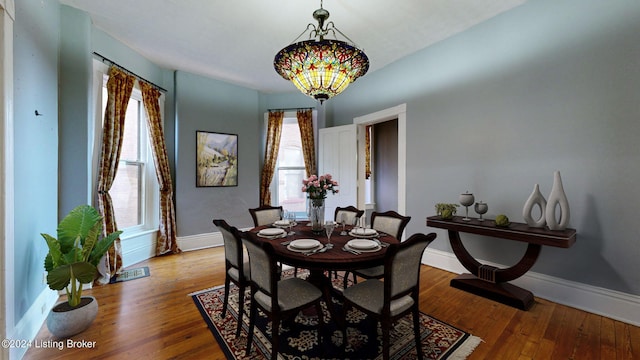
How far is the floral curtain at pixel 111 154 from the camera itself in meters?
3.01

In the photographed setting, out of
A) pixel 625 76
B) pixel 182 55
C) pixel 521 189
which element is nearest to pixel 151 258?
pixel 182 55

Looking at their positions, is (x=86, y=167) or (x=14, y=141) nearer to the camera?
(x=14, y=141)

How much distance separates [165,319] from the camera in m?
2.23

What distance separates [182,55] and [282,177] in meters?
2.67

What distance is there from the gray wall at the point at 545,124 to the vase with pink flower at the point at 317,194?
6.17 feet

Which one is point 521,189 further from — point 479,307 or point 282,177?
point 282,177

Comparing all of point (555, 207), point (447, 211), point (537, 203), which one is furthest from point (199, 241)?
point (555, 207)

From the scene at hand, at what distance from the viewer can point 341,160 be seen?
4625 millimetres

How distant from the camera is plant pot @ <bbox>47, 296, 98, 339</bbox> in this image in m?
1.91

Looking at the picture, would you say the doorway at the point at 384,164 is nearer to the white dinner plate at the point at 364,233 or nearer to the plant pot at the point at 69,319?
the white dinner plate at the point at 364,233

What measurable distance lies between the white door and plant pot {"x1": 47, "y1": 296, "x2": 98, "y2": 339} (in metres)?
3.46

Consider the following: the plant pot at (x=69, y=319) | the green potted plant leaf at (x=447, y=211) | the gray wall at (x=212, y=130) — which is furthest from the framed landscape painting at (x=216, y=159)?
the green potted plant leaf at (x=447, y=211)

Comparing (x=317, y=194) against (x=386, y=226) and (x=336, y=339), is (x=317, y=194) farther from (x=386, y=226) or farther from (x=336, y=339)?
(x=336, y=339)

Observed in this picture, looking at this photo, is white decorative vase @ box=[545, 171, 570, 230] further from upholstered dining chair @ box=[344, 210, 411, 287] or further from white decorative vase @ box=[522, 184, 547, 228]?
upholstered dining chair @ box=[344, 210, 411, 287]
